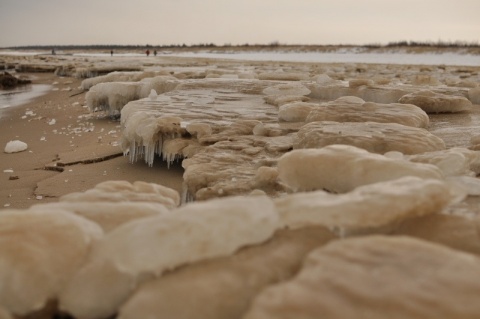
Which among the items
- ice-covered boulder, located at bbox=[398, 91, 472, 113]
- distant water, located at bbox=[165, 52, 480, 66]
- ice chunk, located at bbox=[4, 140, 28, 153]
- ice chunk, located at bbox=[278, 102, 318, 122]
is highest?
distant water, located at bbox=[165, 52, 480, 66]

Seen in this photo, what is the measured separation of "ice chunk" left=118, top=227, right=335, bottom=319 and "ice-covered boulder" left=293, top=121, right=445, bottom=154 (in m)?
1.45

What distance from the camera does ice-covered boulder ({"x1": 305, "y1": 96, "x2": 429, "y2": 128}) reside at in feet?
11.1

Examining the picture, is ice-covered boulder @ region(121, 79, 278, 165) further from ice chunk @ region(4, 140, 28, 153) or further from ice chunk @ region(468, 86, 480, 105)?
ice chunk @ region(468, 86, 480, 105)

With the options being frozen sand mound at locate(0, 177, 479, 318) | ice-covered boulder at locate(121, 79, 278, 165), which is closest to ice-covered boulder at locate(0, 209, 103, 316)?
frozen sand mound at locate(0, 177, 479, 318)

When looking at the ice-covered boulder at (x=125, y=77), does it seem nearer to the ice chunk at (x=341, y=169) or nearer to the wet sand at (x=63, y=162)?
the wet sand at (x=63, y=162)

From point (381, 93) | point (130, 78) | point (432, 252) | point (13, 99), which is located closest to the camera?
point (432, 252)

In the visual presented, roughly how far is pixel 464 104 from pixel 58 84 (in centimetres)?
1387

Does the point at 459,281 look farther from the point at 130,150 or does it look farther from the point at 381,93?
the point at 381,93

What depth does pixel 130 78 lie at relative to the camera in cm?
978

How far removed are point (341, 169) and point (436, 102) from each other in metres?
3.16

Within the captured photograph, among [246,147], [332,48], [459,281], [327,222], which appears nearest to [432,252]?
[459,281]

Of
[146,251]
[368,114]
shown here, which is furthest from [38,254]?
[368,114]

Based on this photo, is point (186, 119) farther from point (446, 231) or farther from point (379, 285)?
point (379, 285)

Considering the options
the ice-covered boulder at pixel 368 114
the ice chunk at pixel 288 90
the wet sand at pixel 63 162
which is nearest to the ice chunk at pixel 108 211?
the wet sand at pixel 63 162
